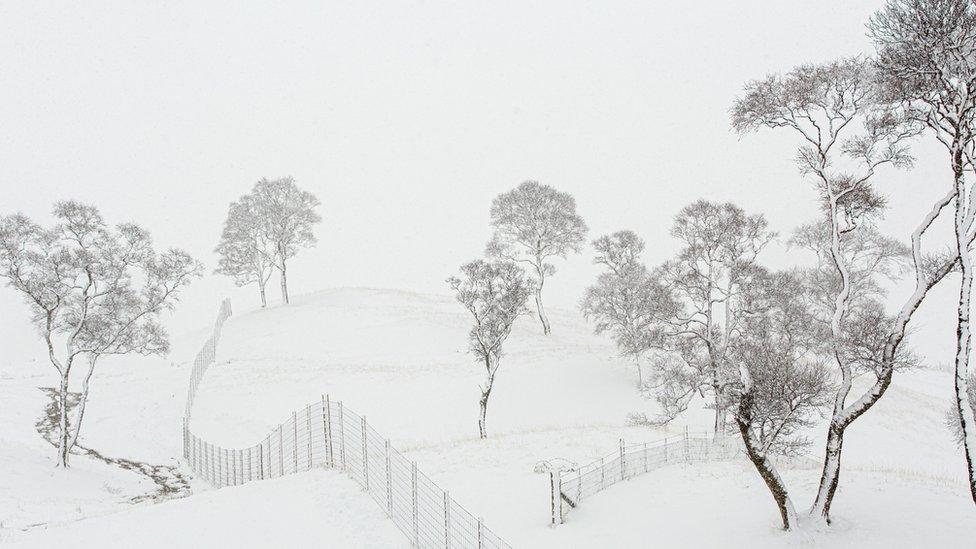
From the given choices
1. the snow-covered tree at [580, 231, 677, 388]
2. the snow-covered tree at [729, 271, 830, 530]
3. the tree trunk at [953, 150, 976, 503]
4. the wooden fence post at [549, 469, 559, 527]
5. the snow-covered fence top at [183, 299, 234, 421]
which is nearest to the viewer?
the tree trunk at [953, 150, 976, 503]

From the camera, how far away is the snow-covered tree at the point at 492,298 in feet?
105

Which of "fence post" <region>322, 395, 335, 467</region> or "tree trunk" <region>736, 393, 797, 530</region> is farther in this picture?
"fence post" <region>322, 395, 335, 467</region>

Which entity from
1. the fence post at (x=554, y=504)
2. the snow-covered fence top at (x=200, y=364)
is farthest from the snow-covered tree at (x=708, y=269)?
the snow-covered fence top at (x=200, y=364)

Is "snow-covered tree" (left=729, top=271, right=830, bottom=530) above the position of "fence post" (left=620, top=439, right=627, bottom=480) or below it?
above

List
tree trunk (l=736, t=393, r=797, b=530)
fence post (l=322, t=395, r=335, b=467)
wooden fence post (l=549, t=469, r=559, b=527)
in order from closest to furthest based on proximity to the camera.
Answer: tree trunk (l=736, t=393, r=797, b=530) → fence post (l=322, t=395, r=335, b=467) → wooden fence post (l=549, t=469, r=559, b=527)

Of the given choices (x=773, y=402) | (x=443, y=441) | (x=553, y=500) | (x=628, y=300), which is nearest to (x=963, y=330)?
(x=773, y=402)

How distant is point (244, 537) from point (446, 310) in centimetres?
4833

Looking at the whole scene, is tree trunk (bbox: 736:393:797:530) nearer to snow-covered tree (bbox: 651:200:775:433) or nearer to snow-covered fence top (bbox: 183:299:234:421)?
snow-covered tree (bbox: 651:200:775:433)

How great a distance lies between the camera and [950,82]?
13.8m

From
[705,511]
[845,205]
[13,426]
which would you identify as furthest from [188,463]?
[845,205]

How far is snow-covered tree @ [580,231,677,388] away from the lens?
30.1m

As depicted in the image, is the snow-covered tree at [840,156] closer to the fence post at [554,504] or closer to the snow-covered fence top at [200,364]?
the fence post at [554,504]

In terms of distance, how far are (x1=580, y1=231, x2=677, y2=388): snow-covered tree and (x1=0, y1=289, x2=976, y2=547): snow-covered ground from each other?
Result: 3.72 metres

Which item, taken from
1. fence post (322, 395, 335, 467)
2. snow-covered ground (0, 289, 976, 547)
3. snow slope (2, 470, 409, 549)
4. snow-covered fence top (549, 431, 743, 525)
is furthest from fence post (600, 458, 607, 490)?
snow slope (2, 470, 409, 549)
